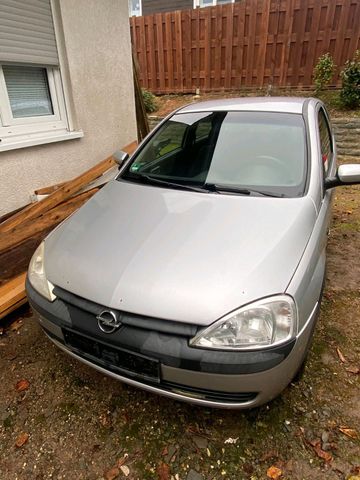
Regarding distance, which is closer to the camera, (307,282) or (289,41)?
(307,282)

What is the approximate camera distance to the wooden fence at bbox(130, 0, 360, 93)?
7680 millimetres

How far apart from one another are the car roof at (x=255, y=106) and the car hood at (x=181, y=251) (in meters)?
1.03

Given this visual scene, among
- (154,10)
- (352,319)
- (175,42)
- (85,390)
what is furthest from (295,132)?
(154,10)

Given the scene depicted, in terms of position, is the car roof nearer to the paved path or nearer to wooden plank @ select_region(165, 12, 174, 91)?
the paved path

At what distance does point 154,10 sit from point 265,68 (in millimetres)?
7220

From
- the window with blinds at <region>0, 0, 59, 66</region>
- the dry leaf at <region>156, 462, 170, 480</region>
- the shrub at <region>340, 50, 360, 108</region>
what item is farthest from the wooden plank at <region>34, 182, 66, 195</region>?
the shrub at <region>340, 50, 360, 108</region>

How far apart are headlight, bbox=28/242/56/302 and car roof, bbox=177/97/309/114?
1866mm

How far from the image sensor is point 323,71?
24.3ft

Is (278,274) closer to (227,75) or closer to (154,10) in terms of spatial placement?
(227,75)

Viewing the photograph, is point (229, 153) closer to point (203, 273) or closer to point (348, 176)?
point (348, 176)

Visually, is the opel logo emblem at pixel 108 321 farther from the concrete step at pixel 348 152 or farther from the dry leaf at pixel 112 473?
the concrete step at pixel 348 152

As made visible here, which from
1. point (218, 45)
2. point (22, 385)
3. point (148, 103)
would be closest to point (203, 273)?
point (22, 385)

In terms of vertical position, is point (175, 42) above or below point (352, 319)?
above

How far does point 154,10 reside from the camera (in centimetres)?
1295
